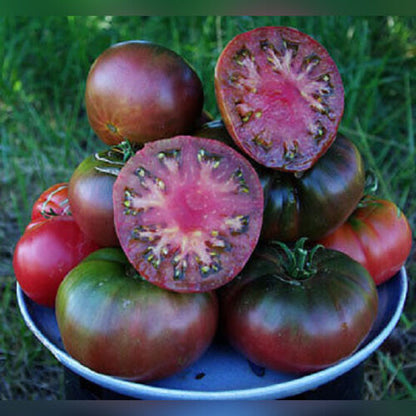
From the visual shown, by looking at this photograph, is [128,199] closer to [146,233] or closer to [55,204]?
[146,233]

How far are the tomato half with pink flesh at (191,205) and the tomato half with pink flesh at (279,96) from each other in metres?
0.09

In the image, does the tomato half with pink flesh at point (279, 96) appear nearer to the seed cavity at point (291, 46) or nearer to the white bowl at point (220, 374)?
the seed cavity at point (291, 46)

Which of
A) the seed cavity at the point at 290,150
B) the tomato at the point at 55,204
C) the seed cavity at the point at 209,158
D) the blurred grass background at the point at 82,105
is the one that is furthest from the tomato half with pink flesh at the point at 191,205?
the blurred grass background at the point at 82,105

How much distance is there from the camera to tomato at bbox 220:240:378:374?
1150mm

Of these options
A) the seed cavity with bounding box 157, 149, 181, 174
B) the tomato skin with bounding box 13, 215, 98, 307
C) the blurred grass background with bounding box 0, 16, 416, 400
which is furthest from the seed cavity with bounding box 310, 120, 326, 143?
the blurred grass background with bounding box 0, 16, 416, 400

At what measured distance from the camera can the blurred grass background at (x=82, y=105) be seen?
232 centimetres

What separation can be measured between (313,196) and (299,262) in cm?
16

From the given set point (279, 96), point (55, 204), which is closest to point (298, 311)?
point (279, 96)

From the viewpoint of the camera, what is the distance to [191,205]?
113cm

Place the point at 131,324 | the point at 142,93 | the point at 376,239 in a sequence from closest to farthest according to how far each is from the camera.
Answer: the point at 131,324, the point at 142,93, the point at 376,239

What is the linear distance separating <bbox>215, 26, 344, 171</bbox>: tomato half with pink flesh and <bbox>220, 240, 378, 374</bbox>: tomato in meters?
0.23

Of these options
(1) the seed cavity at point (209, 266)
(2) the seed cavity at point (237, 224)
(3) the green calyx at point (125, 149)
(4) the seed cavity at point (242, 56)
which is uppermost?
(4) the seed cavity at point (242, 56)

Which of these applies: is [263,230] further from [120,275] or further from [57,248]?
[57,248]
